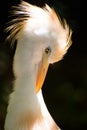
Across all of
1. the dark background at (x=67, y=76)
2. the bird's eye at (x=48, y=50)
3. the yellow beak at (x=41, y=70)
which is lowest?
the dark background at (x=67, y=76)

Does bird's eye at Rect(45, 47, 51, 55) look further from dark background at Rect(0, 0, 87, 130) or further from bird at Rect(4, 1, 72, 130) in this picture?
dark background at Rect(0, 0, 87, 130)

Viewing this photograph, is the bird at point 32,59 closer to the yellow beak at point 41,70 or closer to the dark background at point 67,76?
the yellow beak at point 41,70

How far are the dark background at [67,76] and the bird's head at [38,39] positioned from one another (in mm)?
1186

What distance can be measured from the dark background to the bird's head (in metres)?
1.19

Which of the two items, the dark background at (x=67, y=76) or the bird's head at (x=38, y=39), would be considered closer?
the bird's head at (x=38, y=39)

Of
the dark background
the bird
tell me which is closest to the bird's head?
the bird

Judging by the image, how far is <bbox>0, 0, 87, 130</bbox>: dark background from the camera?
193 inches

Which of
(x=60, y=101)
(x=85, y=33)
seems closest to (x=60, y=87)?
(x=60, y=101)

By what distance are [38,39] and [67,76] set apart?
1.78 meters

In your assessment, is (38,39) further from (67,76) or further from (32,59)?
(67,76)

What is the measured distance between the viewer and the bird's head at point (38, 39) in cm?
347

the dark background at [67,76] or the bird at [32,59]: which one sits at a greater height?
the bird at [32,59]

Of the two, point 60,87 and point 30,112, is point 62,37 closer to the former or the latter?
point 30,112

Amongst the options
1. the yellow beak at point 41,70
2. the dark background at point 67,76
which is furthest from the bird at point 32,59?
the dark background at point 67,76
